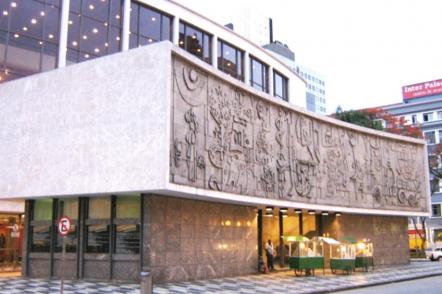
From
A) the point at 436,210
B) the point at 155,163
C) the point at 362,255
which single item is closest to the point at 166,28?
the point at 155,163

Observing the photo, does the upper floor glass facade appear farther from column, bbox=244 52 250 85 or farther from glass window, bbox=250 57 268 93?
glass window, bbox=250 57 268 93

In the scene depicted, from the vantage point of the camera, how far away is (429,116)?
245 feet

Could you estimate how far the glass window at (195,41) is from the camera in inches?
1433

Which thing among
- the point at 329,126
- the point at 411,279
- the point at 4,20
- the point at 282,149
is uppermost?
the point at 4,20

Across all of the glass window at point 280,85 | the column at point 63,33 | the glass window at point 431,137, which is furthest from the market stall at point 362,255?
the glass window at point 431,137

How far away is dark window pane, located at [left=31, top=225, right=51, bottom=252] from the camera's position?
80.8 ft

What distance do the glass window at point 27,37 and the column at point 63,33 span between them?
23 centimetres

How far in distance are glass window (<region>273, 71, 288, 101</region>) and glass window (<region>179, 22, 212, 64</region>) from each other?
8265 millimetres

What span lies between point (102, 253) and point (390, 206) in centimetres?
2125

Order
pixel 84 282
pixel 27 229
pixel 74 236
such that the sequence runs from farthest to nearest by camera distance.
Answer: pixel 27 229, pixel 74 236, pixel 84 282

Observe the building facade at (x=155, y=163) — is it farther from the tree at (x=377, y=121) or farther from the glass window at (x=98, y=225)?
the tree at (x=377, y=121)

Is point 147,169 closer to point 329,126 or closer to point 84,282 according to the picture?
point 84,282

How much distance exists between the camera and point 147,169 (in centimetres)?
1980

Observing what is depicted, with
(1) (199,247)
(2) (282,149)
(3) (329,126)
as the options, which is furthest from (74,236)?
(3) (329,126)
